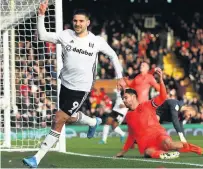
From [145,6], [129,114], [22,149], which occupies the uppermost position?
[145,6]

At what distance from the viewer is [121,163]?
11.2 meters

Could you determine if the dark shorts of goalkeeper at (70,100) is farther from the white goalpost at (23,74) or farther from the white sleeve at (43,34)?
the white goalpost at (23,74)

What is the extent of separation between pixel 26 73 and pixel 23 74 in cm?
75

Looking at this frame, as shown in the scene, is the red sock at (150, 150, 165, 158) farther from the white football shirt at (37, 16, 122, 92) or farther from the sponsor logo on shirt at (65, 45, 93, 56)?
the sponsor logo on shirt at (65, 45, 93, 56)

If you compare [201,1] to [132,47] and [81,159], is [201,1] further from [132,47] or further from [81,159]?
[81,159]

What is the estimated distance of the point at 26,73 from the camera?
59.9ft

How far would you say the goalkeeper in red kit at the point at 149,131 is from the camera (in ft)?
37.7

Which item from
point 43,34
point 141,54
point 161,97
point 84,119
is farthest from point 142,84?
point 141,54

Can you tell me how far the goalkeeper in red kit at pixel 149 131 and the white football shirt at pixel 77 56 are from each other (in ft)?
4.26

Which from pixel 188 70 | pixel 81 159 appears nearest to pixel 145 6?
pixel 188 70

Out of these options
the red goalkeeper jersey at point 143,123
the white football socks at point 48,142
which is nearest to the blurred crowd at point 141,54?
the red goalkeeper jersey at point 143,123

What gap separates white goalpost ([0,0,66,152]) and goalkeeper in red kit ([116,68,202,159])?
2836 mm

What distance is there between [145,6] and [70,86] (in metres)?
24.2

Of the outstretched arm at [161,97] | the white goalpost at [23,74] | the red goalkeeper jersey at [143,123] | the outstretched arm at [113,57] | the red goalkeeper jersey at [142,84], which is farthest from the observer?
the red goalkeeper jersey at [142,84]
